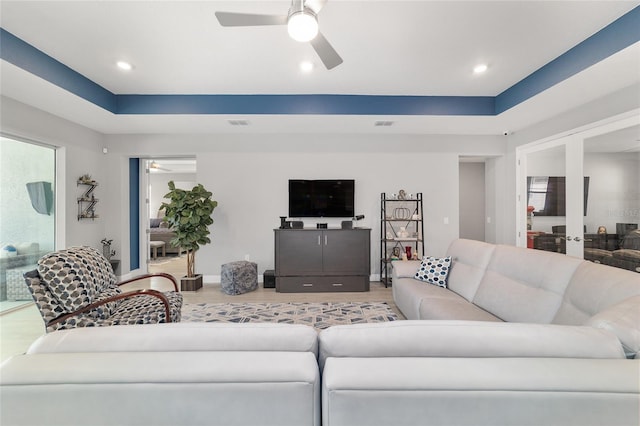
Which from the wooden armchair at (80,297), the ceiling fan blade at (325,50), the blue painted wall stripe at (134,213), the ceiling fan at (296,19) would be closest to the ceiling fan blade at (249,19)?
the ceiling fan at (296,19)

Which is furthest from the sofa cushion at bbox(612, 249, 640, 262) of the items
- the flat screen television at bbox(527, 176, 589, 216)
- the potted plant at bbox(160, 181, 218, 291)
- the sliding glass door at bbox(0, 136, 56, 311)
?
the sliding glass door at bbox(0, 136, 56, 311)

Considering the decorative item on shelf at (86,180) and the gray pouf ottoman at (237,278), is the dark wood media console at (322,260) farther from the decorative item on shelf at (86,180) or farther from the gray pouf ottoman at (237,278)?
Answer: the decorative item on shelf at (86,180)

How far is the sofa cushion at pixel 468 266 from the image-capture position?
9.12ft

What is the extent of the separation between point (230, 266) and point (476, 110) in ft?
14.1

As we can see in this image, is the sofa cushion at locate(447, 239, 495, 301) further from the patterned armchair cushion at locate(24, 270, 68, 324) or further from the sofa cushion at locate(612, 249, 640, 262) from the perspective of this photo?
the patterned armchair cushion at locate(24, 270, 68, 324)

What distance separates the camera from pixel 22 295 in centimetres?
377

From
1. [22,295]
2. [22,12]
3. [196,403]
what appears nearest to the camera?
[196,403]

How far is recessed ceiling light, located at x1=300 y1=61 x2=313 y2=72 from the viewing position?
3057 millimetres

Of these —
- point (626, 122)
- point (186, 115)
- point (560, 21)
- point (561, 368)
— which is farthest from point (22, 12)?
point (626, 122)

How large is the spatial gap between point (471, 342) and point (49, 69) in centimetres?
437

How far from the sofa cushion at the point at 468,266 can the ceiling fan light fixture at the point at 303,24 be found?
2572 mm

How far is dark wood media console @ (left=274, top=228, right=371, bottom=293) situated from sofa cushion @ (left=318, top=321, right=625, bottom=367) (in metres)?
3.32

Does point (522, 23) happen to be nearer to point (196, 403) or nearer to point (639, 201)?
point (639, 201)

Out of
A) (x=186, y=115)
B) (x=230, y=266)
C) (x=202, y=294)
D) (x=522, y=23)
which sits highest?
(x=522, y=23)
